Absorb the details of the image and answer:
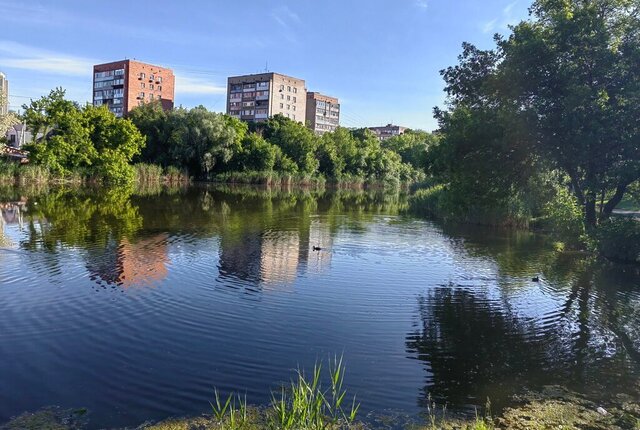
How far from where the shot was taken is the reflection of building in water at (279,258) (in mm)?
16188

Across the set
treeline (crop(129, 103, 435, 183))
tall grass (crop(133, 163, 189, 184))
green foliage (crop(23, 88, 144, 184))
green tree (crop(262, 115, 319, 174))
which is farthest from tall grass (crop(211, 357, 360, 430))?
green tree (crop(262, 115, 319, 174))

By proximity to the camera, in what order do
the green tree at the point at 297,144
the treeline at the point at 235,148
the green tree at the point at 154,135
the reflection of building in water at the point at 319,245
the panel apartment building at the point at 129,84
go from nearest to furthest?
the reflection of building in water at the point at 319,245 → the treeline at the point at 235,148 → the green tree at the point at 154,135 → the green tree at the point at 297,144 → the panel apartment building at the point at 129,84

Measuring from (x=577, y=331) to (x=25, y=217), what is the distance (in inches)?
1028

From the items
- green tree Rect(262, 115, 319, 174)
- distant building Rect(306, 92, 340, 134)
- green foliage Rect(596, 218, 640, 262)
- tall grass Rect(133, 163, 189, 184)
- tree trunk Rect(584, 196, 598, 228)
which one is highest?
distant building Rect(306, 92, 340, 134)

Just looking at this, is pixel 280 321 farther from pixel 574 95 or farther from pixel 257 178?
pixel 257 178

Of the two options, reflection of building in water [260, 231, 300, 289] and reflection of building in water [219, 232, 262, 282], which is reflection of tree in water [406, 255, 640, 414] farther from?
reflection of building in water [219, 232, 262, 282]

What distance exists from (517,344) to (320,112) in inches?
6243

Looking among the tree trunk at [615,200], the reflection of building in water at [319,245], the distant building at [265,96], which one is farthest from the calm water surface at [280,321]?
the distant building at [265,96]

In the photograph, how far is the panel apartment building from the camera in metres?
134

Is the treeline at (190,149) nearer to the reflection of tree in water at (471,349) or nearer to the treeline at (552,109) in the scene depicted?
the treeline at (552,109)

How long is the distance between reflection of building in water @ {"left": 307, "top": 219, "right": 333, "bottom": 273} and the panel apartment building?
11277 centimetres

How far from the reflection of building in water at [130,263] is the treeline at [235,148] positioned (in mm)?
60725

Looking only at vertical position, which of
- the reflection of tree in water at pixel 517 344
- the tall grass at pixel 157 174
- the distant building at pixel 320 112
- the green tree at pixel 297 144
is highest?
the distant building at pixel 320 112

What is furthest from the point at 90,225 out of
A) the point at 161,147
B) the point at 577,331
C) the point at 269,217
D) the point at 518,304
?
the point at 161,147
